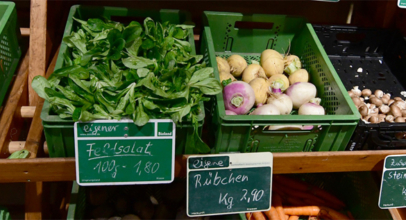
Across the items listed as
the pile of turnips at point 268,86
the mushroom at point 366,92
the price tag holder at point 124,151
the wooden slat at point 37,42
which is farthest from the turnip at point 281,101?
the wooden slat at point 37,42

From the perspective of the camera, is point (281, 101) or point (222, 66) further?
point (222, 66)

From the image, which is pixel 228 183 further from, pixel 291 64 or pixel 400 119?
pixel 400 119

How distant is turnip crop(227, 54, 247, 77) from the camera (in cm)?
141

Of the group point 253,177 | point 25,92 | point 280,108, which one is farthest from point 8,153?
point 280,108

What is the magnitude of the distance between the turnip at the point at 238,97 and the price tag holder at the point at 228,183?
0.22m

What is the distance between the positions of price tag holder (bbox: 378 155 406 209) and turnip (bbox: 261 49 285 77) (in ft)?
1.71

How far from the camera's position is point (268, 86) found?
1.33m

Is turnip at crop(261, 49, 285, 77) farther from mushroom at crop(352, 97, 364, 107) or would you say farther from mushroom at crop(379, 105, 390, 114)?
mushroom at crop(379, 105, 390, 114)

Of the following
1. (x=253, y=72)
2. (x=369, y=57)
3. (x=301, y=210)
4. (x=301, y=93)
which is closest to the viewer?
(x=301, y=93)

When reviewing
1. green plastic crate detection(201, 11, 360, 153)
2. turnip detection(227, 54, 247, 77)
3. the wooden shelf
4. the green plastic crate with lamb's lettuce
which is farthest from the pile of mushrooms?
the green plastic crate with lamb's lettuce

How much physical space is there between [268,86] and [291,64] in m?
0.17

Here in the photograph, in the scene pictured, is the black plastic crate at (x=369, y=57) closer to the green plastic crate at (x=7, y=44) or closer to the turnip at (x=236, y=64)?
the turnip at (x=236, y=64)

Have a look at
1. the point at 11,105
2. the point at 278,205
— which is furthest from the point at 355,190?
the point at 11,105

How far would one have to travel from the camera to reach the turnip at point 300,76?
135 centimetres
